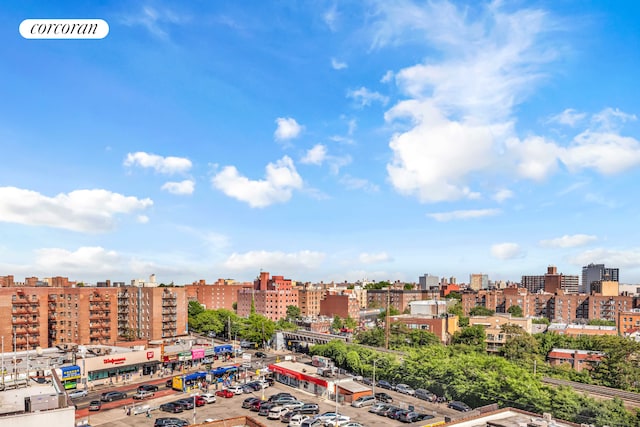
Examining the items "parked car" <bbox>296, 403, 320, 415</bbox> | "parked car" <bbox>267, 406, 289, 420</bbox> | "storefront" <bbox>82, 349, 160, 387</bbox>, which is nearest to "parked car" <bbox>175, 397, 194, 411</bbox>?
"parked car" <bbox>267, 406, 289, 420</bbox>

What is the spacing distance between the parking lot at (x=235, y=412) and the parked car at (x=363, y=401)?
61 centimetres

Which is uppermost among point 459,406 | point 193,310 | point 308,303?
point 193,310

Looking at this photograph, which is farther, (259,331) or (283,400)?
(259,331)

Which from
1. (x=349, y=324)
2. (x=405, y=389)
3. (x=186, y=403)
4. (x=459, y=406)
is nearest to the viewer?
(x=186, y=403)

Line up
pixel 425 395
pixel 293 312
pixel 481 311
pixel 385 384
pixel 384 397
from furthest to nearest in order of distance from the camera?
pixel 293 312
pixel 481 311
pixel 385 384
pixel 425 395
pixel 384 397

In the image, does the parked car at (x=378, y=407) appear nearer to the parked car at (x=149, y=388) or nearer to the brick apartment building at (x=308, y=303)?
the parked car at (x=149, y=388)

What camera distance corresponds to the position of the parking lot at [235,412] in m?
46.1

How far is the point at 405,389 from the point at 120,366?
3632 centimetres

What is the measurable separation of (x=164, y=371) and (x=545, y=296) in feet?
398

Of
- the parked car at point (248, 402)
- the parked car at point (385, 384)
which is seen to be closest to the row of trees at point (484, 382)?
the parked car at point (385, 384)

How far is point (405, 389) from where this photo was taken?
59625 millimetres

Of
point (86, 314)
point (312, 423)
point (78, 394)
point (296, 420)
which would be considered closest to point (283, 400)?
point (296, 420)

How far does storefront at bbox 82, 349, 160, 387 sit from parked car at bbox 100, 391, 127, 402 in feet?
24.0

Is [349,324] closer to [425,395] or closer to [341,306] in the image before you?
[341,306]
